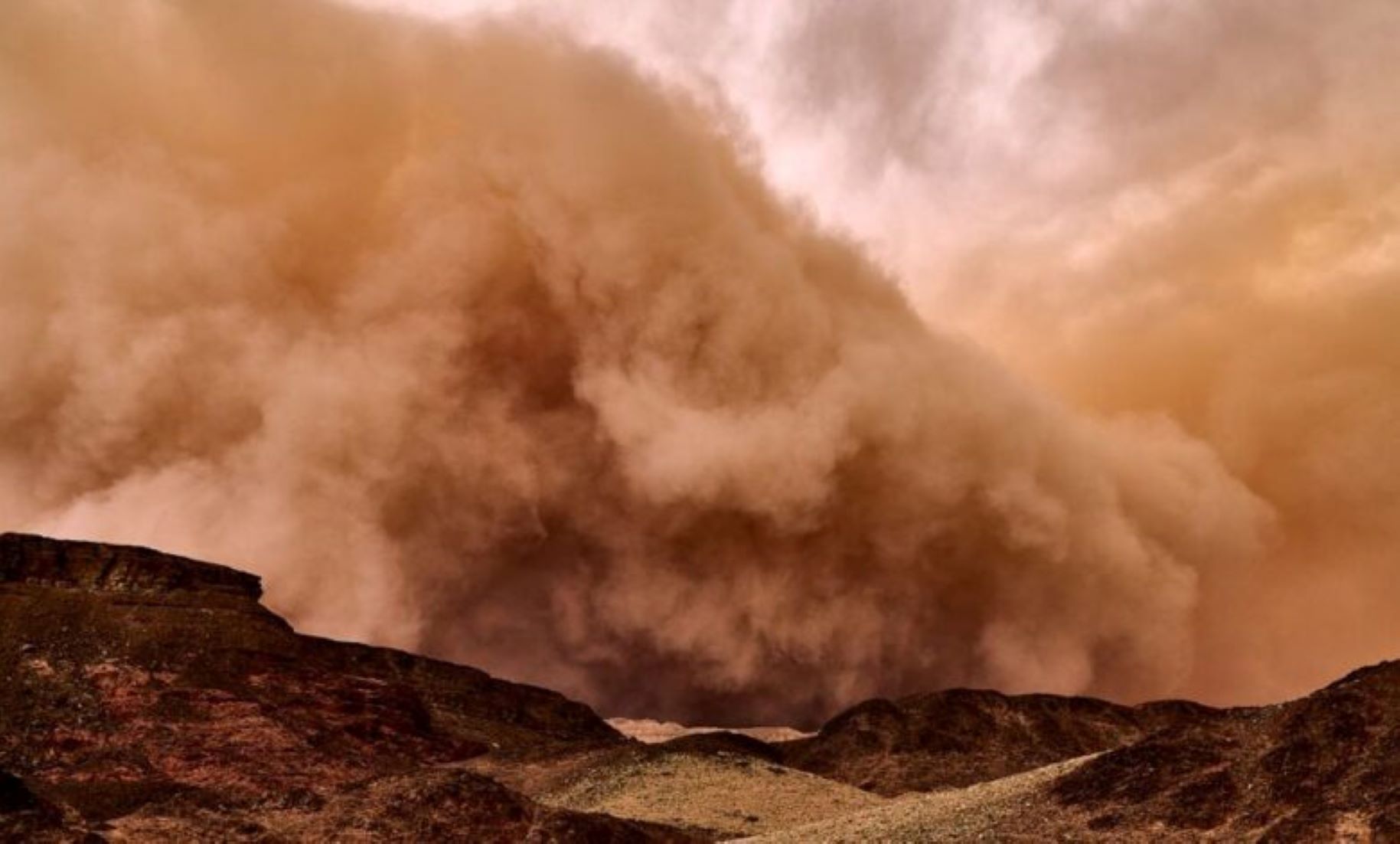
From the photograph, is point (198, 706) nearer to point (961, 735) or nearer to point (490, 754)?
point (490, 754)

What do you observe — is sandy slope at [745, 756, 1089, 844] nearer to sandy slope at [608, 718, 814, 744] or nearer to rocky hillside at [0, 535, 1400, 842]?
rocky hillside at [0, 535, 1400, 842]

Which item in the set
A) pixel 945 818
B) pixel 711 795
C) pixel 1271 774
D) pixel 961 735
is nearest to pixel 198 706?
pixel 711 795

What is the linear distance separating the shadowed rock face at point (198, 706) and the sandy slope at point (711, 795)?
30.7 feet

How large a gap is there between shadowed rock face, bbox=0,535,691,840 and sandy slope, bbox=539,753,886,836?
934 cm

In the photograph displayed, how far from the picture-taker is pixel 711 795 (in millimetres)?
60406

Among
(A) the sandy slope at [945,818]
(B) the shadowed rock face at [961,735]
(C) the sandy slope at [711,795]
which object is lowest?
(A) the sandy slope at [945,818]

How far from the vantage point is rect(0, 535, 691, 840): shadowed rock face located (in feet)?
178

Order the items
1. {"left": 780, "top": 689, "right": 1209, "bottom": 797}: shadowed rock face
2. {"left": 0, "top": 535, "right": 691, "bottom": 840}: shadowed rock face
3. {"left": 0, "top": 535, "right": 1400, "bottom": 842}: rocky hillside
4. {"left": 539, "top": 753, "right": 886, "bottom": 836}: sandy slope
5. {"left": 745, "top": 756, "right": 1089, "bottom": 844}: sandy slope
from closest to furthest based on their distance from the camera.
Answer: {"left": 0, "top": 535, "right": 1400, "bottom": 842}: rocky hillside
{"left": 745, "top": 756, "right": 1089, "bottom": 844}: sandy slope
{"left": 0, "top": 535, "right": 691, "bottom": 840}: shadowed rock face
{"left": 539, "top": 753, "right": 886, "bottom": 836}: sandy slope
{"left": 780, "top": 689, "right": 1209, "bottom": 797}: shadowed rock face

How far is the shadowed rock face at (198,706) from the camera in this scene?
54.2 meters

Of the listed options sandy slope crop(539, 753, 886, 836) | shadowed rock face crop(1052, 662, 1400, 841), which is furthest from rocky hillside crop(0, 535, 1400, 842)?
sandy slope crop(539, 753, 886, 836)

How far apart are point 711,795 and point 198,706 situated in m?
35.0

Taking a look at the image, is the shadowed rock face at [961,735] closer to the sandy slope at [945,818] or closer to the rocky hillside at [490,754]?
the rocky hillside at [490,754]

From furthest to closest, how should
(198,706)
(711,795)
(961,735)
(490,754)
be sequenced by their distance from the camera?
1. (961,735)
2. (490,754)
3. (198,706)
4. (711,795)

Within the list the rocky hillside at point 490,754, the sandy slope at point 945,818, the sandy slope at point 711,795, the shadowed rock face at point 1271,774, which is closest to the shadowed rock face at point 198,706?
the rocky hillside at point 490,754
